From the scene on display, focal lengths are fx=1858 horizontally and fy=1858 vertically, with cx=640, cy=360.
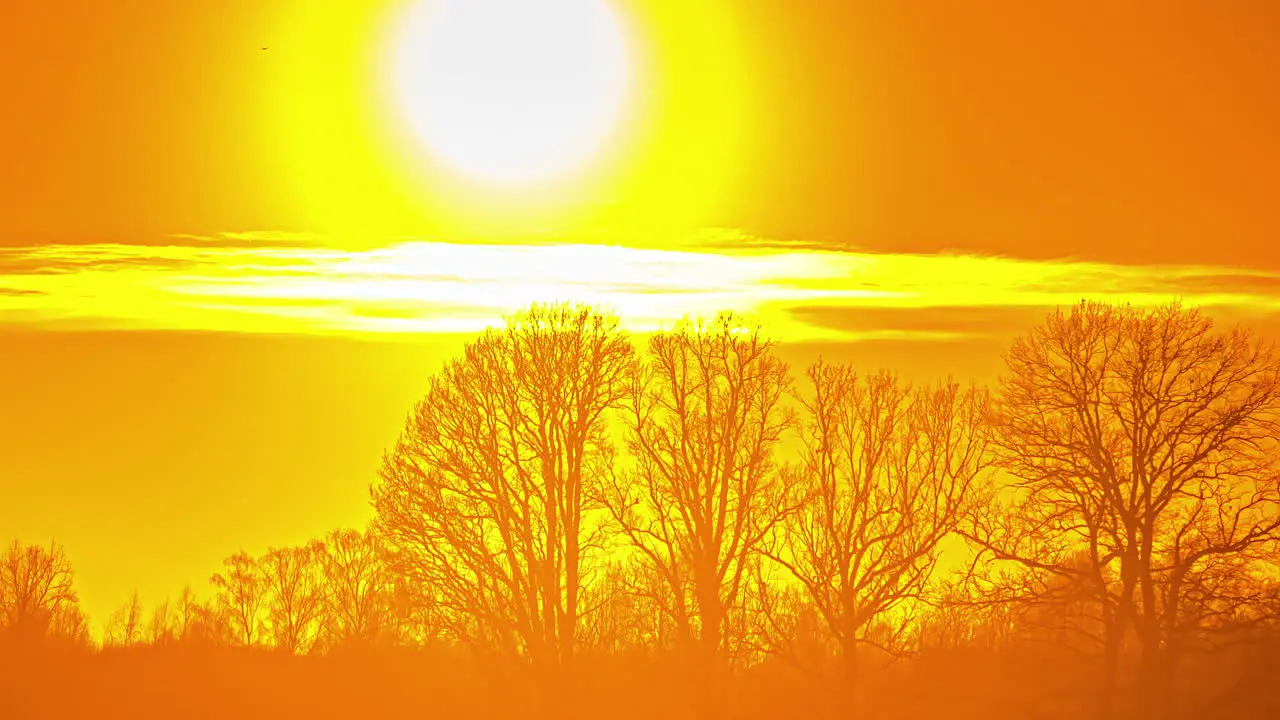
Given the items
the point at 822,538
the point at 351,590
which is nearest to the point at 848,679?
the point at 822,538

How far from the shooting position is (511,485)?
57.7 m

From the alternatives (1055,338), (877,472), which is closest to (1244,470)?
(1055,338)

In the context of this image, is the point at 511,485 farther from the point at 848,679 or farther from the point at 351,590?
the point at 351,590

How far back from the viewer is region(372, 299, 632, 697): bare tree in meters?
56.1

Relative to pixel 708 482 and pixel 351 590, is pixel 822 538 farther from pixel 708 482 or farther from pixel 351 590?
pixel 351 590

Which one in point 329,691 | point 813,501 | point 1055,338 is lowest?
point 329,691

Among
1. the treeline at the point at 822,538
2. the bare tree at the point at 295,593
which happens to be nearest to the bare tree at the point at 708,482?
the treeline at the point at 822,538

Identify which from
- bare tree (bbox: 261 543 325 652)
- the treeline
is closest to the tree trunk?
the treeline

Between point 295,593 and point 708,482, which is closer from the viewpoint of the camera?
point 708,482

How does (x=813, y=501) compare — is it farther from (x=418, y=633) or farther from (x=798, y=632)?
(x=418, y=633)

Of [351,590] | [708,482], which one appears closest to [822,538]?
[708,482]

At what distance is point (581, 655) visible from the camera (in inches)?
2293

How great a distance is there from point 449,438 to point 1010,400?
1733 centimetres

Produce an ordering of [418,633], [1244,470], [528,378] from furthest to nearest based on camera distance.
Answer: [418,633]
[528,378]
[1244,470]
